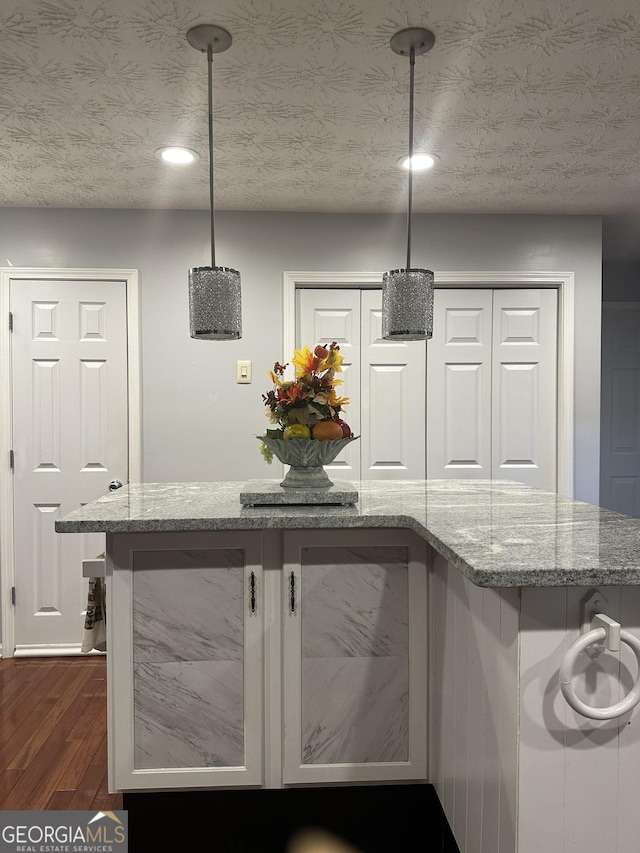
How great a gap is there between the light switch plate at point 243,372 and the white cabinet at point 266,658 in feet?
5.17

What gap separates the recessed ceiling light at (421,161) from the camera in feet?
7.93

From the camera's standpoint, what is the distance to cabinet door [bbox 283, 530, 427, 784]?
65.9 inches

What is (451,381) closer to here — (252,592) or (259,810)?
(252,592)

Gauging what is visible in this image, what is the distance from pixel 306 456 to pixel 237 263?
1656 millimetres

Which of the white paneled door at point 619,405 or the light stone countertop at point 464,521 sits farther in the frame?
the white paneled door at point 619,405

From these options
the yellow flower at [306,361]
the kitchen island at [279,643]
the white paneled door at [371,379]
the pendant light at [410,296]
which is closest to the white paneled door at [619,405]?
the white paneled door at [371,379]

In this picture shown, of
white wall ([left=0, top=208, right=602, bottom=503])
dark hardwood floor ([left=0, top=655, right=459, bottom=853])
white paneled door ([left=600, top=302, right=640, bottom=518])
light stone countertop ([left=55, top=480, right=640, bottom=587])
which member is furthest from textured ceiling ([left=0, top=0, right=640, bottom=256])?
dark hardwood floor ([left=0, top=655, right=459, bottom=853])

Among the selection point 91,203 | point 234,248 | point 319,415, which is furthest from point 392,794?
point 91,203

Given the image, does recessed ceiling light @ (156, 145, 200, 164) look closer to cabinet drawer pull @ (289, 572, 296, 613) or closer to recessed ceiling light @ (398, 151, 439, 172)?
recessed ceiling light @ (398, 151, 439, 172)

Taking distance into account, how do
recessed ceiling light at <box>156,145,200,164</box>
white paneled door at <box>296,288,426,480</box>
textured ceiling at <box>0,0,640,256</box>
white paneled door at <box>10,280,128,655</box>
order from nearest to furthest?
textured ceiling at <box>0,0,640,256</box>
recessed ceiling light at <box>156,145,200,164</box>
white paneled door at <box>10,280,128,655</box>
white paneled door at <box>296,288,426,480</box>

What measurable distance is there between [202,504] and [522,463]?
206 centimetres

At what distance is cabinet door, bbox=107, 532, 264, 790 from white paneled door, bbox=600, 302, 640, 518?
3624mm

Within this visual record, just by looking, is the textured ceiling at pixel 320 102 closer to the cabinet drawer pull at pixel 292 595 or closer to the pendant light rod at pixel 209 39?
the pendant light rod at pixel 209 39

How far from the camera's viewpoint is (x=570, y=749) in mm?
1050
